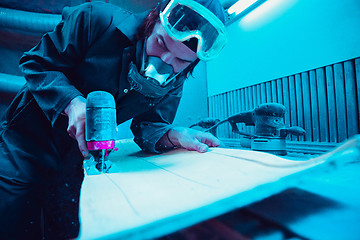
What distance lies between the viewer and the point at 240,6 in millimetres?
1401

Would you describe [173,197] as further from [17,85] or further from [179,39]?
[17,85]

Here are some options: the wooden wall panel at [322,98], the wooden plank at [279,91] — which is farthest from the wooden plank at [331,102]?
the wooden plank at [279,91]

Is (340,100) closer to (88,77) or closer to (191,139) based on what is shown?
(191,139)

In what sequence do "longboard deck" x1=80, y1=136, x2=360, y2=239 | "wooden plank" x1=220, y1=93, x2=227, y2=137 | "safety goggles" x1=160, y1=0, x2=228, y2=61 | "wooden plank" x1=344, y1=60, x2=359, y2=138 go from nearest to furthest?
"longboard deck" x1=80, y1=136, x2=360, y2=239 < "safety goggles" x1=160, y1=0, x2=228, y2=61 < "wooden plank" x1=344, y1=60, x2=359, y2=138 < "wooden plank" x1=220, y1=93, x2=227, y2=137

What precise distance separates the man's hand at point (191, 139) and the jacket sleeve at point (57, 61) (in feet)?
1.47

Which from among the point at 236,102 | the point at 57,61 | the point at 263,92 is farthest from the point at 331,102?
the point at 57,61

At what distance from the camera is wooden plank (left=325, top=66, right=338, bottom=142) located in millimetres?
989

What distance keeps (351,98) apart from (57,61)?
1.31m

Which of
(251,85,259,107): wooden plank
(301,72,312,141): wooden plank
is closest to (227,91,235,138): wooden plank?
(251,85,259,107): wooden plank

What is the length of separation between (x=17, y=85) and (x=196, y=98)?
1565 mm

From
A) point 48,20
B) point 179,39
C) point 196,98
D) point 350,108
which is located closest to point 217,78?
point 196,98

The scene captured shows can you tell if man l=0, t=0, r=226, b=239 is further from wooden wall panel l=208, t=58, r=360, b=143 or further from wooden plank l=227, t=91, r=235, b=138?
wooden plank l=227, t=91, r=235, b=138

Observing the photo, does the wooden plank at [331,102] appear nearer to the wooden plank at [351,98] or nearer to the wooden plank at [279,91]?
the wooden plank at [351,98]

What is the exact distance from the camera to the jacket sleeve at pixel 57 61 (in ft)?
2.26
